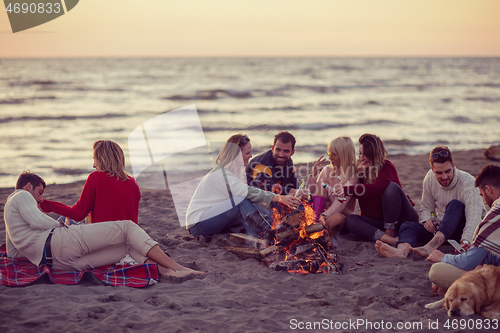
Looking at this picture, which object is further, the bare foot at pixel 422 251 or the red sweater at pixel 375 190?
the red sweater at pixel 375 190

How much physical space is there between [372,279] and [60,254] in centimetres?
308

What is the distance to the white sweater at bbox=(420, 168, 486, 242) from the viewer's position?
523 centimetres

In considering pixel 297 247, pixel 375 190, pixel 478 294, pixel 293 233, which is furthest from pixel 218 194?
pixel 478 294

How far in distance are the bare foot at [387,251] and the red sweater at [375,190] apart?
0.58 m

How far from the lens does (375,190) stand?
585 centimetres

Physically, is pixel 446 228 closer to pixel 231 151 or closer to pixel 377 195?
pixel 377 195

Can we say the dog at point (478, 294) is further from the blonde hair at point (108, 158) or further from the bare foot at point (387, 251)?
the blonde hair at point (108, 158)

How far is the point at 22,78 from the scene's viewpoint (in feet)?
119

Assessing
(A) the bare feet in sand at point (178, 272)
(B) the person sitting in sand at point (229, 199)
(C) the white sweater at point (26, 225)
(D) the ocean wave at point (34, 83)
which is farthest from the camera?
(D) the ocean wave at point (34, 83)

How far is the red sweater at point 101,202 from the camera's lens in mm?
5109

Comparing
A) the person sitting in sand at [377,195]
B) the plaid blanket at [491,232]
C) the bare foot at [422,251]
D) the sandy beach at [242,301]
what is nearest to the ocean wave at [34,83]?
the sandy beach at [242,301]

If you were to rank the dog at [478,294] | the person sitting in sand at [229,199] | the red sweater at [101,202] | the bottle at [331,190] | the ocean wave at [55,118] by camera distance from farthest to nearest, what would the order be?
the ocean wave at [55,118]
the bottle at [331,190]
the person sitting in sand at [229,199]
the red sweater at [101,202]
the dog at [478,294]

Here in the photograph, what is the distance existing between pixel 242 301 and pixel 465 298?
1.85m

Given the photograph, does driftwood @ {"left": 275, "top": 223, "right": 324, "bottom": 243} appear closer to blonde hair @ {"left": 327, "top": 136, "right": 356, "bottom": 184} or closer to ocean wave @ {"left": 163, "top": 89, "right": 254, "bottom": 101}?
blonde hair @ {"left": 327, "top": 136, "right": 356, "bottom": 184}
